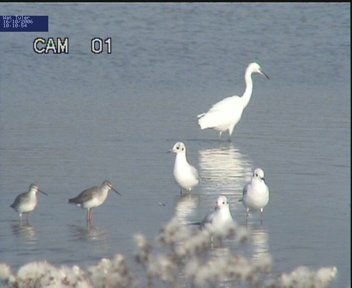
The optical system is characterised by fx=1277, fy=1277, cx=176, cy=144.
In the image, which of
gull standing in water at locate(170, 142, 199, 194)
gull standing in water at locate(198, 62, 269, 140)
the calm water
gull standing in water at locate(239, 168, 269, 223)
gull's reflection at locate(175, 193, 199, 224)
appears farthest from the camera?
gull standing in water at locate(198, 62, 269, 140)

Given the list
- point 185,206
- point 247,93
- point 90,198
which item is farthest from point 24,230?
point 247,93

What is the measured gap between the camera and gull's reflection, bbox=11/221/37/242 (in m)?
12.2

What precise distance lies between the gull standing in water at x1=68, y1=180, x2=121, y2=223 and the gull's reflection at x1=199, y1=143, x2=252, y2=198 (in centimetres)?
175

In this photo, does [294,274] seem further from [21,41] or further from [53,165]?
[21,41]

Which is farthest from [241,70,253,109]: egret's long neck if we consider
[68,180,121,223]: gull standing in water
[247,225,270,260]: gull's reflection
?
[247,225,270,260]: gull's reflection

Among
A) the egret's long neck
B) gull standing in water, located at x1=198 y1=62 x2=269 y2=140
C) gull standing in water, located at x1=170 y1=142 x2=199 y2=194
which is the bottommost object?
gull standing in water, located at x1=170 y1=142 x2=199 y2=194

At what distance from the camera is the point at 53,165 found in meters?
16.0

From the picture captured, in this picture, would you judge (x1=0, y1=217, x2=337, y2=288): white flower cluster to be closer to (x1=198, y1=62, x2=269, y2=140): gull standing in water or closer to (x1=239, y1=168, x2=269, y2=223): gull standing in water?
(x1=239, y1=168, x2=269, y2=223): gull standing in water

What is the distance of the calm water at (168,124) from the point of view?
12.5m

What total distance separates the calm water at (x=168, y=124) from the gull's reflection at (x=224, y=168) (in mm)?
26

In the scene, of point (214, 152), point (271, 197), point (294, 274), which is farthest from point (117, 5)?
point (294, 274)

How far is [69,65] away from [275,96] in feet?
15.6

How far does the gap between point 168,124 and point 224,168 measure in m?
2.98

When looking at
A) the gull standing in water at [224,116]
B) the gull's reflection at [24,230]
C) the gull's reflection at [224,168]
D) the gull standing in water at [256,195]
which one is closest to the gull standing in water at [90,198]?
the gull's reflection at [24,230]
